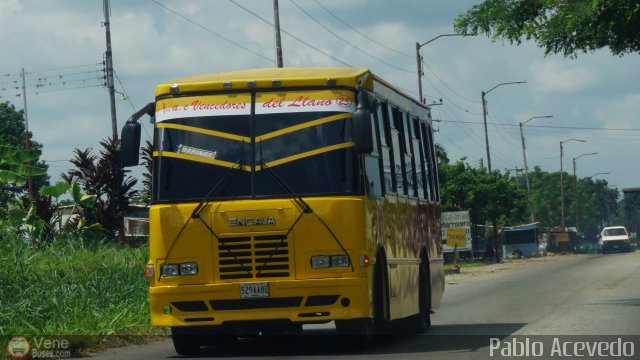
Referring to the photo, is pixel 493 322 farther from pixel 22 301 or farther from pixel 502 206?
pixel 502 206

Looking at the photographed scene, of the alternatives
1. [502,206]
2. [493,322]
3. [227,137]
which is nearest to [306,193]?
[227,137]

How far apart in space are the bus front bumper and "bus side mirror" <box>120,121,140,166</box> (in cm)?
146

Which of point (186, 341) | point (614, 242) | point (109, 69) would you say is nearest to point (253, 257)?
point (186, 341)

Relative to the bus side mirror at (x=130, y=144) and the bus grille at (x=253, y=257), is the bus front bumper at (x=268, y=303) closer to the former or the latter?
the bus grille at (x=253, y=257)

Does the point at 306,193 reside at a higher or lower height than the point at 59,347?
higher

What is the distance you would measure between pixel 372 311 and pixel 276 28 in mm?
22761

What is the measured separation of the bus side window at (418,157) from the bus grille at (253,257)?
473 centimetres

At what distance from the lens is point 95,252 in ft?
74.4

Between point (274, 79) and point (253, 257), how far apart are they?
203 centimetres

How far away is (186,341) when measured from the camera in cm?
1467

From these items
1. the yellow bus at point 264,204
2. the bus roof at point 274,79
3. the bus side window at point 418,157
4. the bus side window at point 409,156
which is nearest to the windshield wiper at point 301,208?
the yellow bus at point 264,204

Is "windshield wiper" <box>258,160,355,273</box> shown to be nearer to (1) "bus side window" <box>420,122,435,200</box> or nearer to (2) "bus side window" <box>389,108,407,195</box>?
(2) "bus side window" <box>389,108,407,195</box>

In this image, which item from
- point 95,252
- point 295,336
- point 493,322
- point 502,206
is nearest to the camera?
point 295,336

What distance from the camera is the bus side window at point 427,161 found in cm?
1926
